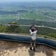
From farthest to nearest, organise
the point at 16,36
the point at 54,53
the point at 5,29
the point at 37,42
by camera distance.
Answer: the point at 5,29
the point at 16,36
the point at 37,42
the point at 54,53

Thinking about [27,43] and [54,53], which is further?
[27,43]

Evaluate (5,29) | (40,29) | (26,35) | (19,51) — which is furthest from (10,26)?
(19,51)

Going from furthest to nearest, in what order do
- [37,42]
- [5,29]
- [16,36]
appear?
[5,29], [16,36], [37,42]

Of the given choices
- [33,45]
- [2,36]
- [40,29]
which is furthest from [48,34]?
[2,36]

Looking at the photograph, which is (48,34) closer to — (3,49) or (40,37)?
(40,37)

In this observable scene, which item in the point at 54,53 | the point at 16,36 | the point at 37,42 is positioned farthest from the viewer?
the point at 16,36

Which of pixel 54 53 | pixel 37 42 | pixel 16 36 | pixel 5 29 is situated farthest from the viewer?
pixel 5 29

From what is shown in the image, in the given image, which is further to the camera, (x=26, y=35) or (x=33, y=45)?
(x=26, y=35)

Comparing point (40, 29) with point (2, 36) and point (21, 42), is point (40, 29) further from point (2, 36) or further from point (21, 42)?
point (2, 36)
